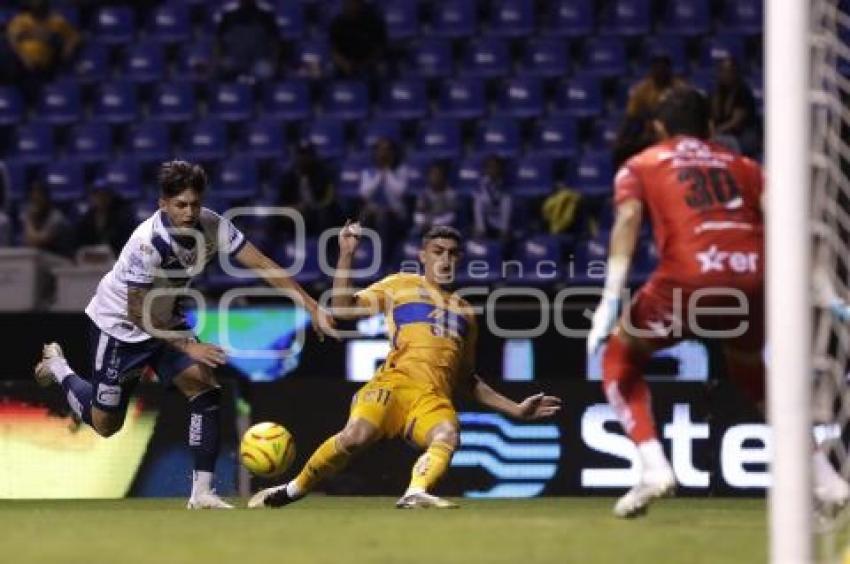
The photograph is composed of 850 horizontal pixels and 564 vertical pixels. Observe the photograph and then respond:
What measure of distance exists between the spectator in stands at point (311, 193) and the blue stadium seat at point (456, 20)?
2.81m

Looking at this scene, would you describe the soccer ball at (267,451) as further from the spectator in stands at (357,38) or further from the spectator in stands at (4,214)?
the spectator in stands at (357,38)

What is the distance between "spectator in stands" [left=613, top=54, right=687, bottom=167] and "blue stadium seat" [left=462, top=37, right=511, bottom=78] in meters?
1.66

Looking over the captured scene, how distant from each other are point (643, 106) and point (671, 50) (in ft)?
4.22

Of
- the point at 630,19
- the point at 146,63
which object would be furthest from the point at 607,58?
the point at 146,63

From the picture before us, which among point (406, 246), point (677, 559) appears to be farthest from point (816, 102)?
point (406, 246)

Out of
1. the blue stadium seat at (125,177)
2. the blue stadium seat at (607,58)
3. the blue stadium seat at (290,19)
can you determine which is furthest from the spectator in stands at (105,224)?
the blue stadium seat at (607,58)

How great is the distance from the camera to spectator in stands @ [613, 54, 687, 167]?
16.6 meters

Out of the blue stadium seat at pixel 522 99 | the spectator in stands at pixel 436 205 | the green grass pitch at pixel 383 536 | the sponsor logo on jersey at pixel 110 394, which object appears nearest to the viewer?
the green grass pitch at pixel 383 536

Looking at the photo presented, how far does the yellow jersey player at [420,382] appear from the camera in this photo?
1014cm

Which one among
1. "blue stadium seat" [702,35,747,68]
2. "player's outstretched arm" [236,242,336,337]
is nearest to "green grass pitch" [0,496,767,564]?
"player's outstretched arm" [236,242,336,337]

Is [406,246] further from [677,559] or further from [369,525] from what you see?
[677,559]

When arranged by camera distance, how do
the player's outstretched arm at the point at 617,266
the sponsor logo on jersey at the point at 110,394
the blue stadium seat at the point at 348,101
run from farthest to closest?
the blue stadium seat at the point at 348,101 → the sponsor logo on jersey at the point at 110,394 → the player's outstretched arm at the point at 617,266

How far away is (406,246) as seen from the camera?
16.7m

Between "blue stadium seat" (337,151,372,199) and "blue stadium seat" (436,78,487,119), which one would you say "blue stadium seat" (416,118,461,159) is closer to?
"blue stadium seat" (436,78,487,119)
